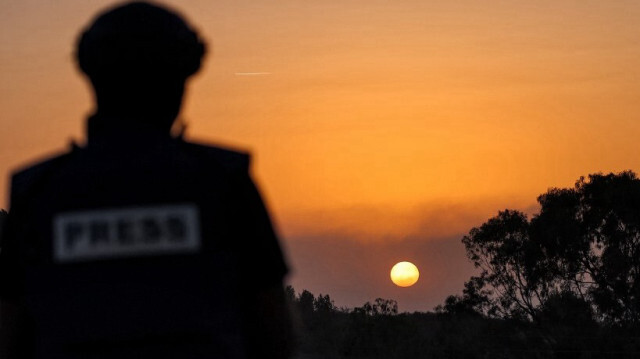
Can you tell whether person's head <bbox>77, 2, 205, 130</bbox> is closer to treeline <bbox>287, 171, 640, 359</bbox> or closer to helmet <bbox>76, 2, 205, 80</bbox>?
helmet <bbox>76, 2, 205, 80</bbox>

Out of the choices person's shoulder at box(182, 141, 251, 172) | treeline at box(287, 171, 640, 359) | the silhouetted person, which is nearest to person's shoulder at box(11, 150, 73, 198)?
the silhouetted person

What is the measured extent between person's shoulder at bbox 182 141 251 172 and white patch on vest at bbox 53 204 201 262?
11 cm

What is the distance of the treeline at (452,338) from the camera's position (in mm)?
30500

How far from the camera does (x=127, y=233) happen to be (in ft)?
6.82

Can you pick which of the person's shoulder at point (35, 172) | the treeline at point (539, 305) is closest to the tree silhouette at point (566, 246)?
the treeline at point (539, 305)

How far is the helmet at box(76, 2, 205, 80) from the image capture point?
218 cm

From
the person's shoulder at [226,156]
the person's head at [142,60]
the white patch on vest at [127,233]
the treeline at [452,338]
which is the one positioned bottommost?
the white patch on vest at [127,233]

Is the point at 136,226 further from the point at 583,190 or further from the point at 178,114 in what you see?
the point at 583,190

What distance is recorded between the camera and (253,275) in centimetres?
215

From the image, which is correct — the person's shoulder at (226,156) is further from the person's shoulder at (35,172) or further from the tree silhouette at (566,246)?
the tree silhouette at (566,246)

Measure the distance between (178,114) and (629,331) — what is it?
31.7 metres

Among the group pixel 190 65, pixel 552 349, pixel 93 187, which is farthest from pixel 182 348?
pixel 552 349

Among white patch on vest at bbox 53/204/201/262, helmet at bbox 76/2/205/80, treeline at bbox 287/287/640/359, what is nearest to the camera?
white patch on vest at bbox 53/204/201/262

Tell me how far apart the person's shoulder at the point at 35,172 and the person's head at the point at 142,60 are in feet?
0.39
